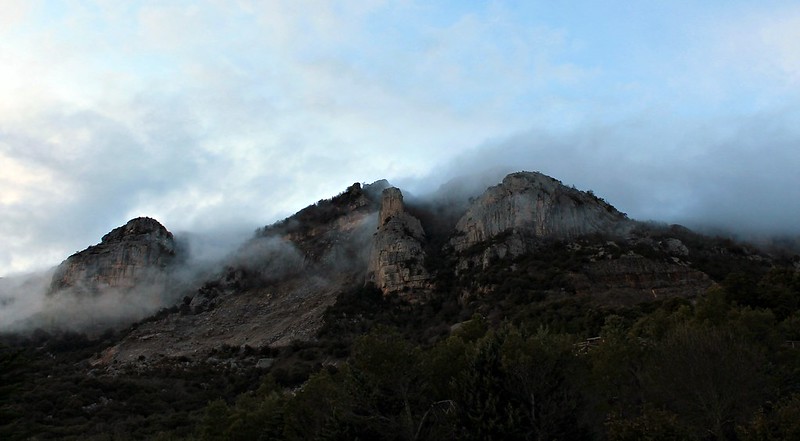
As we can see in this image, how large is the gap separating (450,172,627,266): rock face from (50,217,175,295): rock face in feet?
178

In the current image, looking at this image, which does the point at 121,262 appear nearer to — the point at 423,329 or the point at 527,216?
the point at 423,329

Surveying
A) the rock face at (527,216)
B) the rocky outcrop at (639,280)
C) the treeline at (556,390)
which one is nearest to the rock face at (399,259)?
the rock face at (527,216)

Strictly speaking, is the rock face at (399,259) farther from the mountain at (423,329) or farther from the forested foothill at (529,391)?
the forested foothill at (529,391)

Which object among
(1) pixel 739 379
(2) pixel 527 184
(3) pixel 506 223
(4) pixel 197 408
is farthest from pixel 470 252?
(1) pixel 739 379

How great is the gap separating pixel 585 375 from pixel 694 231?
77.1m

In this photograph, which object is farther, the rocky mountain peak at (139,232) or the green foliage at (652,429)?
the rocky mountain peak at (139,232)

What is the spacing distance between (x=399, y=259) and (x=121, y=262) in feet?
176

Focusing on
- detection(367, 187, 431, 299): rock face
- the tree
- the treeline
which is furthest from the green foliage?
detection(367, 187, 431, 299): rock face

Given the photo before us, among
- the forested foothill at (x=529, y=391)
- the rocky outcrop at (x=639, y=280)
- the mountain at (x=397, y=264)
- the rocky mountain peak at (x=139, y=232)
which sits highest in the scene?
the rocky mountain peak at (x=139, y=232)

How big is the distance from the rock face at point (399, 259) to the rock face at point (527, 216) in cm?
659

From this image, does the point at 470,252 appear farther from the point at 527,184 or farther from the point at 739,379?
the point at 739,379

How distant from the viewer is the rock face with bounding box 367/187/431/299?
8869 centimetres

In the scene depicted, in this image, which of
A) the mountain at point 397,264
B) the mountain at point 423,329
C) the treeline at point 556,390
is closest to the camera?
the treeline at point 556,390

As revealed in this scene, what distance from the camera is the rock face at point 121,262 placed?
11281 centimetres
